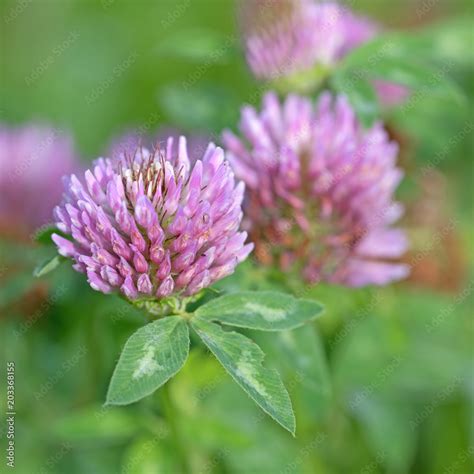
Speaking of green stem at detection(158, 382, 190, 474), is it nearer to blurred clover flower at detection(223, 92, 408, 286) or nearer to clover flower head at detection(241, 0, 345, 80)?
blurred clover flower at detection(223, 92, 408, 286)

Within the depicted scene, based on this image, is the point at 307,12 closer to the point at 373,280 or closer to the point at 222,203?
the point at 373,280

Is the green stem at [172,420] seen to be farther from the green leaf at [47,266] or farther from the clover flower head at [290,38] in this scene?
the clover flower head at [290,38]

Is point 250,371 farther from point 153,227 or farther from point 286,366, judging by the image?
point 286,366

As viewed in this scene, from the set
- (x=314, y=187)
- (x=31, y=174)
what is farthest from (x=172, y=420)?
(x=31, y=174)

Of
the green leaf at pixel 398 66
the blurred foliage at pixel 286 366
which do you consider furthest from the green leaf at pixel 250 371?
the green leaf at pixel 398 66

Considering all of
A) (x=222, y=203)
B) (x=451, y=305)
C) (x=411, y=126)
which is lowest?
(x=451, y=305)

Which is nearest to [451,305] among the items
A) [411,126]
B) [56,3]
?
[411,126]
